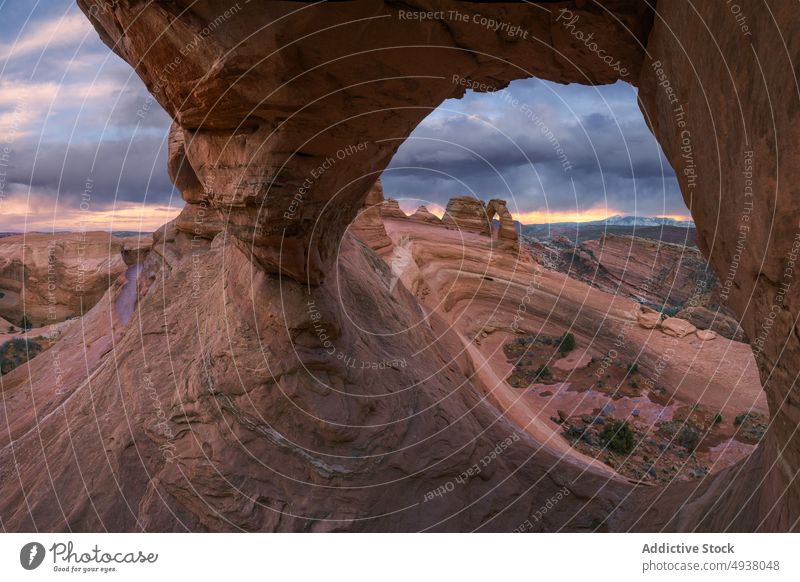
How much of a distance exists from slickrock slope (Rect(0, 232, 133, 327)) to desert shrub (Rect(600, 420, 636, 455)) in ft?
84.1

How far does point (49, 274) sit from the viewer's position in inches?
1194

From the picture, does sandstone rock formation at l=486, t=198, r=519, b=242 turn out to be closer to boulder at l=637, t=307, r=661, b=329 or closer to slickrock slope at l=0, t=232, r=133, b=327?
boulder at l=637, t=307, r=661, b=329

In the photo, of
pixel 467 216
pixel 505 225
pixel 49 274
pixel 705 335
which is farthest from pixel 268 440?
pixel 49 274

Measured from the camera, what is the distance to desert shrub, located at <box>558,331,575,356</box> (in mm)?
20406

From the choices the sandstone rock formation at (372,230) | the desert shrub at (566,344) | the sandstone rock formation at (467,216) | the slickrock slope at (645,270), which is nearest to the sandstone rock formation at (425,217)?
the sandstone rock formation at (467,216)

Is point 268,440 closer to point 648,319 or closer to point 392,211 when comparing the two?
point 648,319

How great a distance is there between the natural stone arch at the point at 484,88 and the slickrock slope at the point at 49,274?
80.8ft

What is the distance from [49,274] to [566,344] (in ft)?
101

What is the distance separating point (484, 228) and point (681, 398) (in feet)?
48.9

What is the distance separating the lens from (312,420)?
7262 millimetres

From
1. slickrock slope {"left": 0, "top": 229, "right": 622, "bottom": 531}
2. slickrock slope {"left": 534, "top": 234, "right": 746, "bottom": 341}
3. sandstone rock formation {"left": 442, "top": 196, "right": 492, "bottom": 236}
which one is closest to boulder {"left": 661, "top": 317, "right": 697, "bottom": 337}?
slickrock slope {"left": 534, "top": 234, "right": 746, "bottom": 341}

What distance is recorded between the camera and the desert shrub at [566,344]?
20406 mm
